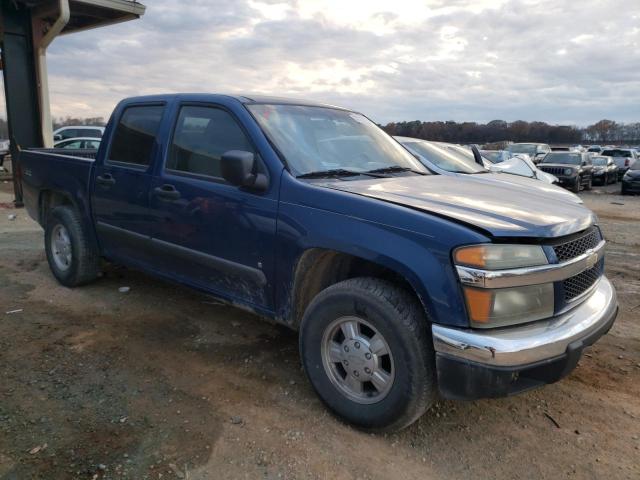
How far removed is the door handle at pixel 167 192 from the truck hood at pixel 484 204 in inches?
48.8

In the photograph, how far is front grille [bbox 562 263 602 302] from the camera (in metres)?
2.68

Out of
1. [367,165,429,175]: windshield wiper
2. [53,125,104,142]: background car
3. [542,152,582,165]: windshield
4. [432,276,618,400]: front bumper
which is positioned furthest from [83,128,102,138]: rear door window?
[432,276,618,400]: front bumper

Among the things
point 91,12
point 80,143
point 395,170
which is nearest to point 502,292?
point 395,170

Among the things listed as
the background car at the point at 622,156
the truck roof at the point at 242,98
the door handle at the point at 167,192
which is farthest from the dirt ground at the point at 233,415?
the background car at the point at 622,156

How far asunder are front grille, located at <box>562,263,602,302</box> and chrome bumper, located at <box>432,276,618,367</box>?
140mm

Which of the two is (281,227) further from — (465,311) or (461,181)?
(461,181)

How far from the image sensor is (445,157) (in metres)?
8.42

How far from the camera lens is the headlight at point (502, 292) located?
7.76ft

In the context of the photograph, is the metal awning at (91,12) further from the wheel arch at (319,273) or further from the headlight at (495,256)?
the headlight at (495,256)

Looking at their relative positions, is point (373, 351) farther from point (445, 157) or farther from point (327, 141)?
point (445, 157)

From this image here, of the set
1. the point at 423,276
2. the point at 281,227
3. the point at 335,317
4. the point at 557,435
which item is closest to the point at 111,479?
the point at 335,317

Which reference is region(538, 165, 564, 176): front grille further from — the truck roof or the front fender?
the front fender

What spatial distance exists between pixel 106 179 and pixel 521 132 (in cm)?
4981

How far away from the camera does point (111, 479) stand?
2410mm
